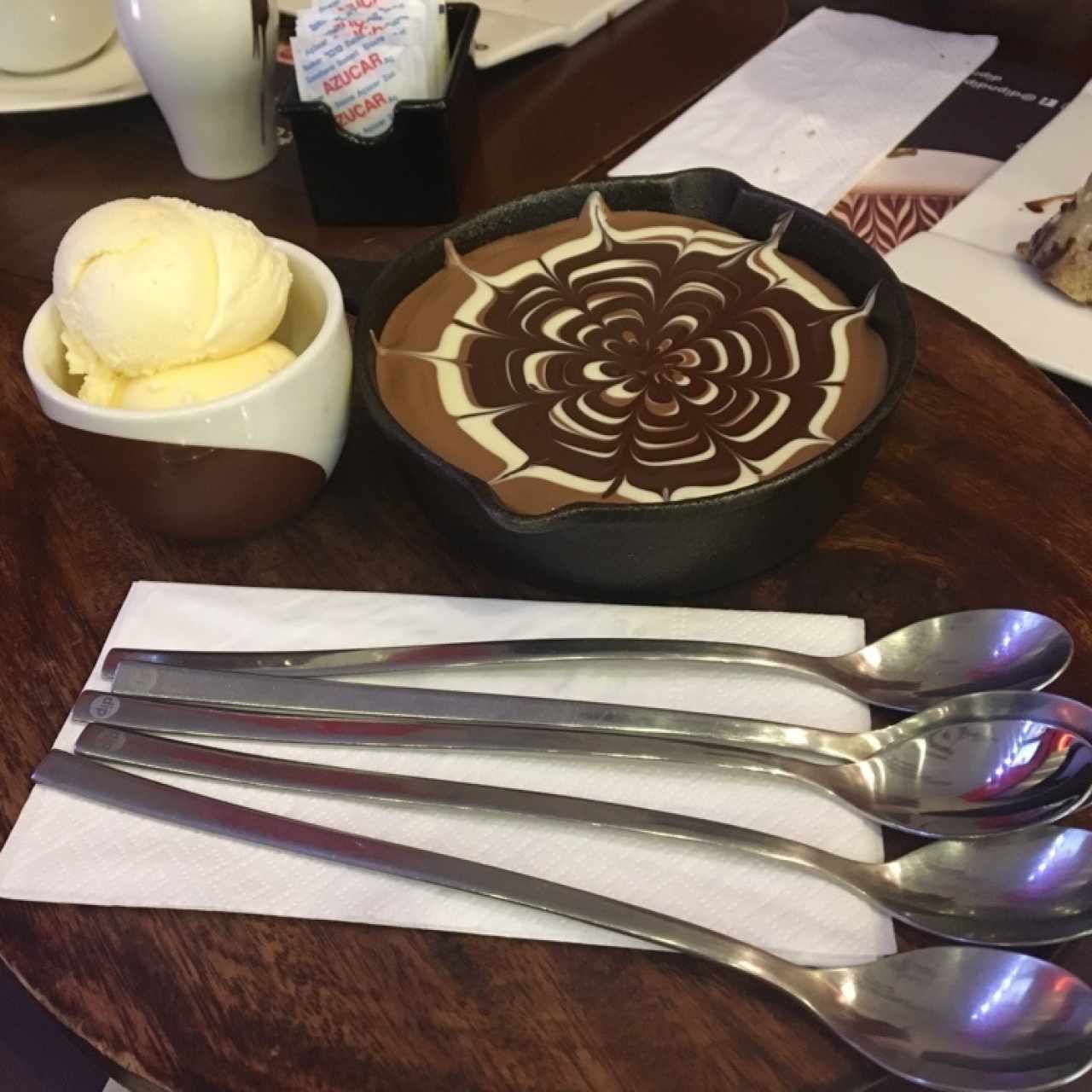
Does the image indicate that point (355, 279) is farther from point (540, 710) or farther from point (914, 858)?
point (914, 858)

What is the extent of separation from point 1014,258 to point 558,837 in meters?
1.06

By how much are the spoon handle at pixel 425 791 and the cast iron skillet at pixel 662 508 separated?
190mm

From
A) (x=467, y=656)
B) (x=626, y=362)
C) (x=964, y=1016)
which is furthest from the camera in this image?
(x=626, y=362)

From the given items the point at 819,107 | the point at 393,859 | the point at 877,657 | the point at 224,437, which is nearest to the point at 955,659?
the point at 877,657

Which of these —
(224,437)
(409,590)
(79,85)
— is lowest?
(79,85)

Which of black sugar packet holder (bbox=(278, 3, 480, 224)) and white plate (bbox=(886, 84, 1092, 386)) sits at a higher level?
white plate (bbox=(886, 84, 1092, 386))

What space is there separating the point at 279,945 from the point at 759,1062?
0.30m

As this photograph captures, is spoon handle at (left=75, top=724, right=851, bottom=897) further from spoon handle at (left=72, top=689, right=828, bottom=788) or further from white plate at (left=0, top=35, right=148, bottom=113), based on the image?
white plate at (left=0, top=35, right=148, bottom=113)

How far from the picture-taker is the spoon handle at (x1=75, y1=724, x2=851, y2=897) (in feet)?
2.27

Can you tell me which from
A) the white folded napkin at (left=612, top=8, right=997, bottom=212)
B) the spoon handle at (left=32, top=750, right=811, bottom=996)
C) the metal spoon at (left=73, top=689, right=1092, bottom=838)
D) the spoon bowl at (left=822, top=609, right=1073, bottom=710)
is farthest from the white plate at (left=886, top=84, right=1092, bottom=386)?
the spoon handle at (left=32, top=750, right=811, bottom=996)

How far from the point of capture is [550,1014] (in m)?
0.64

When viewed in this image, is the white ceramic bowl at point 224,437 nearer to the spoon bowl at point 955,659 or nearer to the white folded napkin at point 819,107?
the spoon bowl at point 955,659

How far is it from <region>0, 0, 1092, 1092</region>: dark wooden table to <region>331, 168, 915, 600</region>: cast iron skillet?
0.17ft

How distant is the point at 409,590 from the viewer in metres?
0.91
